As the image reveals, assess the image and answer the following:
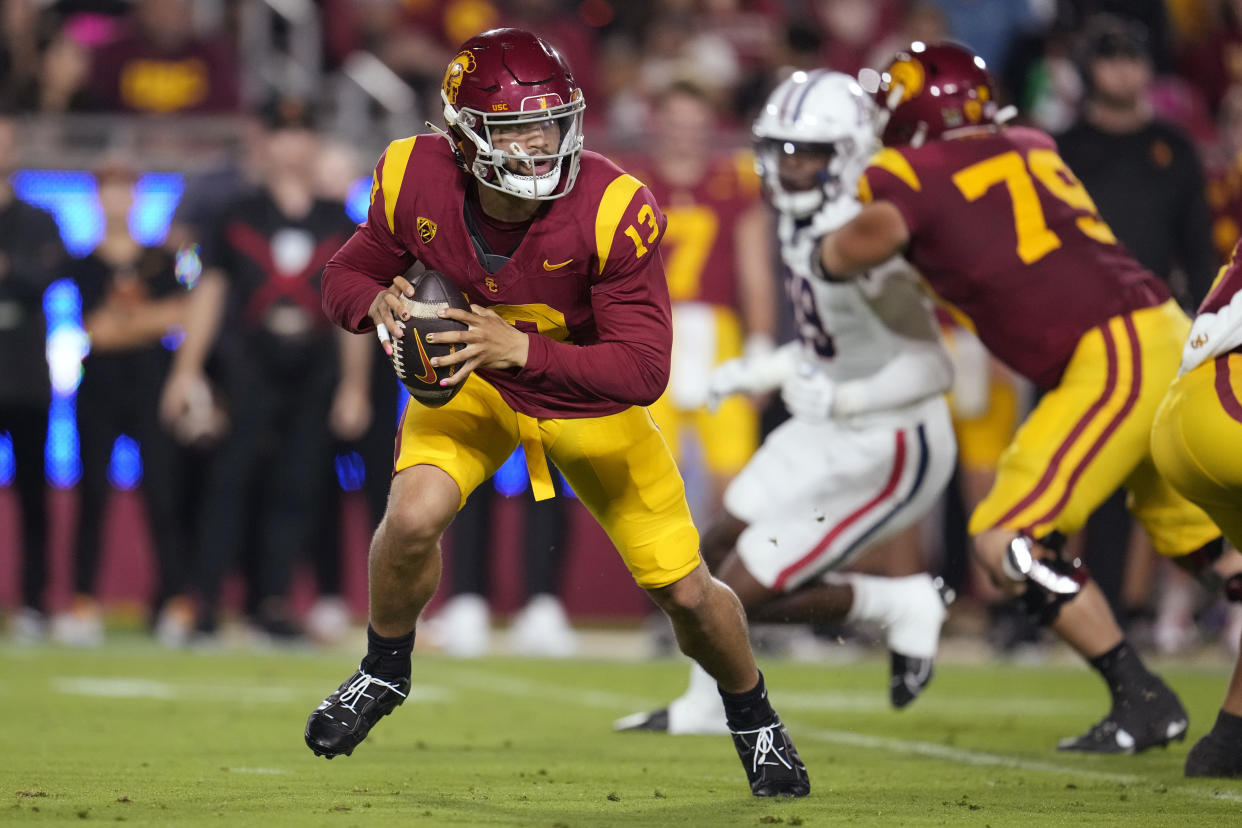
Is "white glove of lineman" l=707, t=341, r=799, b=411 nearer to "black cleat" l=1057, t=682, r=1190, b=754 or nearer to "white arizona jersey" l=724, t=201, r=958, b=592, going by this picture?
"white arizona jersey" l=724, t=201, r=958, b=592

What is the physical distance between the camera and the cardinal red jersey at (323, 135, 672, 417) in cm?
428

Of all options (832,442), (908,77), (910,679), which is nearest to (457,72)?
(908,77)

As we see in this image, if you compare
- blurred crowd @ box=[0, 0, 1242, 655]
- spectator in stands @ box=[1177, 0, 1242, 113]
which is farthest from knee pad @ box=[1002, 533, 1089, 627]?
spectator in stands @ box=[1177, 0, 1242, 113]

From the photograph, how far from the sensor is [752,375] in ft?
20.3

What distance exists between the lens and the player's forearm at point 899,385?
19.6 ft

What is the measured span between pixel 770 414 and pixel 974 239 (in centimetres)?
401

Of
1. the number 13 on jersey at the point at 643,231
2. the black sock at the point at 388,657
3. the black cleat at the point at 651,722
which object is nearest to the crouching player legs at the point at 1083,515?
the black cleat at the point at 651,722

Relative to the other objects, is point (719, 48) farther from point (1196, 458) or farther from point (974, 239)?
point (1196, 458)

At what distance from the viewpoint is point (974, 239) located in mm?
5547

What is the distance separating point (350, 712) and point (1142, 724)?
7.76 ft

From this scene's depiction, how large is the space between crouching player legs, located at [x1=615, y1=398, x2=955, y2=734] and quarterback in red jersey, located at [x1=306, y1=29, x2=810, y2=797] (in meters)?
1.42

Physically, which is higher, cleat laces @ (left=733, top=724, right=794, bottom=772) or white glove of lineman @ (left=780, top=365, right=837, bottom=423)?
white glove of lineman @ (left=780, top=365, right=837, bottom=423)

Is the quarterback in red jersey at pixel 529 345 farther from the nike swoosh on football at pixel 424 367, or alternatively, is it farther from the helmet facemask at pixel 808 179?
the helmet facemask at pixel 808 179

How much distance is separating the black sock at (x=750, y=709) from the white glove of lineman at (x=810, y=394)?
165cm
